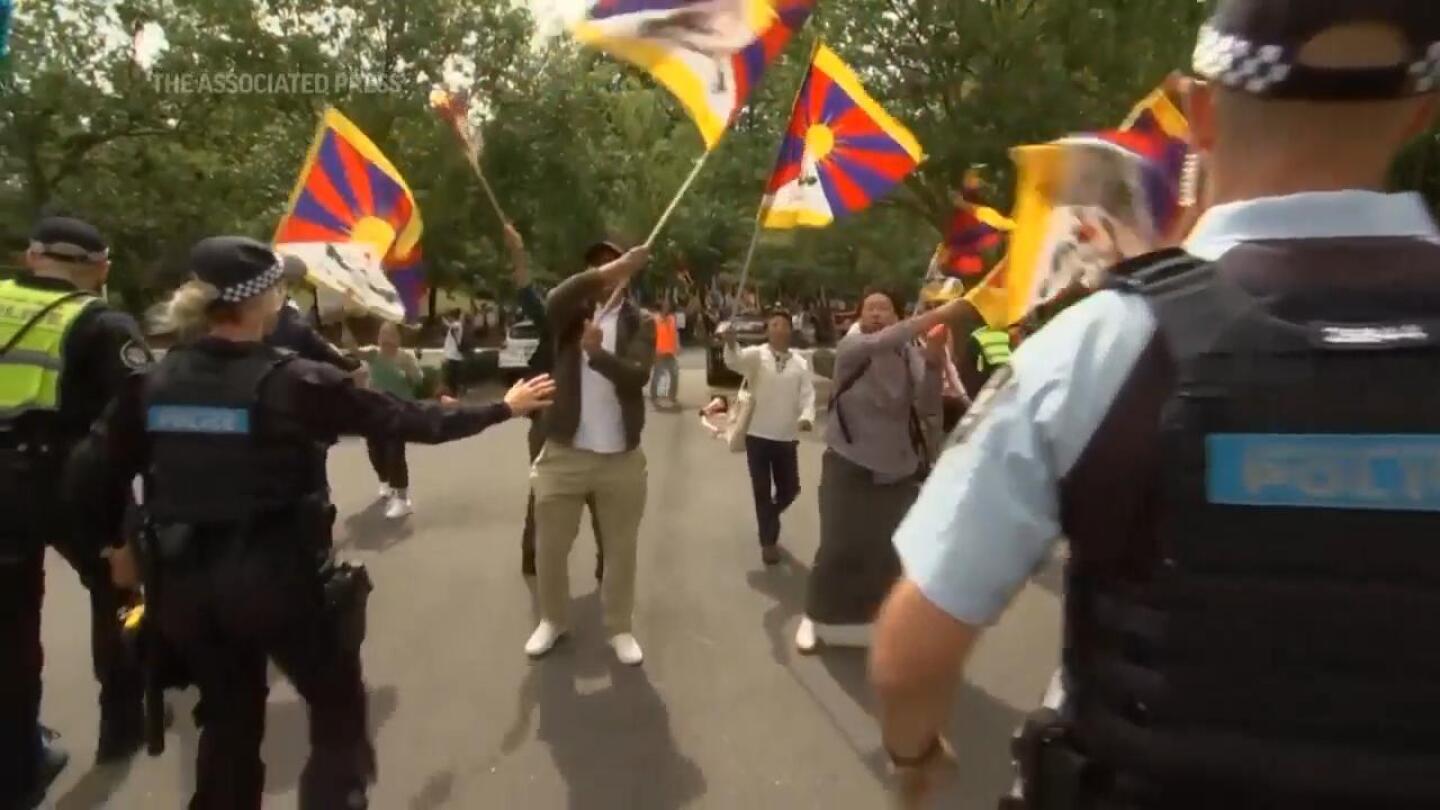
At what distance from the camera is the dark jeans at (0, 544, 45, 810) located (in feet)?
11.7

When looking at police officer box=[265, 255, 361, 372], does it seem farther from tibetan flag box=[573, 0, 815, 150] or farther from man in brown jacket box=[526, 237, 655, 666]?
tibetan flag box=[573, 0, 815, 150]

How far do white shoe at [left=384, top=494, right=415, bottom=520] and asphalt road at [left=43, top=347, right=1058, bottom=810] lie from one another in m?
0.95

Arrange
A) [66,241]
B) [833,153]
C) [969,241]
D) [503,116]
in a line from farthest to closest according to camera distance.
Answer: [503,116], [969,241], [833,153], [66,241]

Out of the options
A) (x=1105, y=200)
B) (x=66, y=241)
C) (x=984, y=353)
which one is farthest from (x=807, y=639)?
(x=1105, y=200)

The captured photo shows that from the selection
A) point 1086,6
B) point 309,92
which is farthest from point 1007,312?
point 309,92

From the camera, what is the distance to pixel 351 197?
5738mm

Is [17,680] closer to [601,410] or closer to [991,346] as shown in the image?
[601,410]

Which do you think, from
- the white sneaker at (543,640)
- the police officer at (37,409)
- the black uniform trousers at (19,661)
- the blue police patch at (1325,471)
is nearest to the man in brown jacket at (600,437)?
the white sneaker at (543,640)

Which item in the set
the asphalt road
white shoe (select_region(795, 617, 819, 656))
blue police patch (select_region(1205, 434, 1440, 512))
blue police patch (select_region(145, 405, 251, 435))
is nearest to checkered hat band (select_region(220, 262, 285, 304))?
blue police patch (select_region(145, 405, 251, 435))

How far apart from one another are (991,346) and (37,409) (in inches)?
204

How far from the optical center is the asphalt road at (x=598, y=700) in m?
4.25

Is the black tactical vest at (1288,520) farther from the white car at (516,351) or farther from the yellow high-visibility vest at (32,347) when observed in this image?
the white car at (516,351)

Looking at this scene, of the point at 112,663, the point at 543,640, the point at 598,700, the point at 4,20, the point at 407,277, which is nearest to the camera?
the point at 4,20

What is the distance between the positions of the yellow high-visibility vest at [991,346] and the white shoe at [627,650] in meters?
2.90
